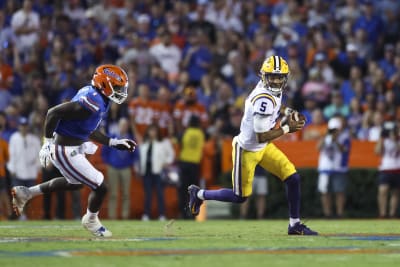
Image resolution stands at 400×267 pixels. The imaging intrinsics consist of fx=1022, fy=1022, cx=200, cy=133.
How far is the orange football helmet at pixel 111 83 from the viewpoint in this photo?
998 cm

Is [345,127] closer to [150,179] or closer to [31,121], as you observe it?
[150,179]

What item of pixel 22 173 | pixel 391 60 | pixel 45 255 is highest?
pixel 391 60

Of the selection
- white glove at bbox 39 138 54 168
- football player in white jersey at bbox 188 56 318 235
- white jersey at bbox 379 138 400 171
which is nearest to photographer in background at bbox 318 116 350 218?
white jersey at bbox 379 138 400 171

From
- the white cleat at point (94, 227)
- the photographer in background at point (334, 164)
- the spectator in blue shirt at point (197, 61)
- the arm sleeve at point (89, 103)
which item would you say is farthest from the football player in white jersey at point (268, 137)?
the spectator in blue shirt at point (197, 61)

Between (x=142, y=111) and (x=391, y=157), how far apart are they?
13.9 feet

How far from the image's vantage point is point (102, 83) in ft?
32.8

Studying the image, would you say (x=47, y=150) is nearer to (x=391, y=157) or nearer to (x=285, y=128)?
(x=285, y=128)

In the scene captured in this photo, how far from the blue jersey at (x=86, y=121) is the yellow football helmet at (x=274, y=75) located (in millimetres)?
1609

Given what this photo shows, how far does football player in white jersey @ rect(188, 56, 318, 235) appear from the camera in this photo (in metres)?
10.1

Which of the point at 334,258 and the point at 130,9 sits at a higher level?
the point at 130,9

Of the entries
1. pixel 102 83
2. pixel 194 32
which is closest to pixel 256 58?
pixel 194 32

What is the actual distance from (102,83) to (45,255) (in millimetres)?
2653

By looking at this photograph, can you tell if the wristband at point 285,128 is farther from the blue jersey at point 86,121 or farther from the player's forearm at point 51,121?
the player's forearm at point 51,121

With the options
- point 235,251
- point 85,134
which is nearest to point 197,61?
point 85,134
